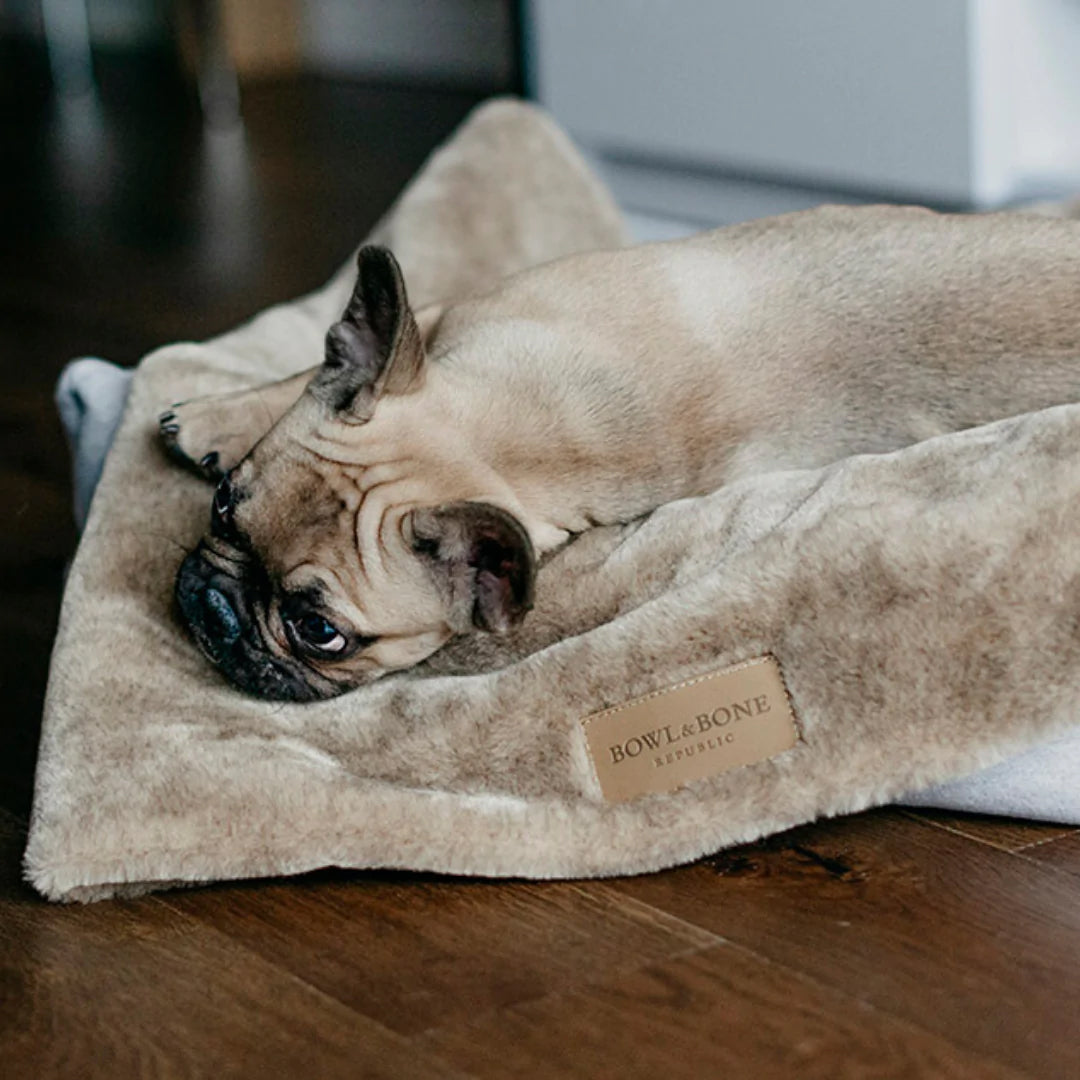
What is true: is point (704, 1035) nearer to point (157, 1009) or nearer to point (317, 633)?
point (157, 1009)

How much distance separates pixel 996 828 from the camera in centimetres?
217

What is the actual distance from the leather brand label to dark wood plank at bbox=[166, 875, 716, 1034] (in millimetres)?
148

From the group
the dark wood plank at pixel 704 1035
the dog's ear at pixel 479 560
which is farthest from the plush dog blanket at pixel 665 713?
the dark wood plank at pixel 704 1035

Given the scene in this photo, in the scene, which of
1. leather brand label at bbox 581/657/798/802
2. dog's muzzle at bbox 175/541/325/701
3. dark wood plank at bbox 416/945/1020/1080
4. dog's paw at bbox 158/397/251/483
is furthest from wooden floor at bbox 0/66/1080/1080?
dog's paw at bbox 158/397/251/483

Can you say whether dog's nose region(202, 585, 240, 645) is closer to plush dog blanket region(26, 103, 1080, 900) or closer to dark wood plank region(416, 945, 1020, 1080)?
plush dog blanket region(26, 103, 1080, 900)

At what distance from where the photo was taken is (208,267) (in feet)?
16.7

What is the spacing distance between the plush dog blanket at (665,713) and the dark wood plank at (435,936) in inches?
1.5

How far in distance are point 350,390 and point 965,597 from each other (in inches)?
30.5

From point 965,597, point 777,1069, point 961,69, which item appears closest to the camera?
point 777,1069

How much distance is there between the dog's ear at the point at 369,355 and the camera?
2.18 meters

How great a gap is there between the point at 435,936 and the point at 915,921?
51 centimetres

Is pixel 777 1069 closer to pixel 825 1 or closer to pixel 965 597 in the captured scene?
pixel 965 597

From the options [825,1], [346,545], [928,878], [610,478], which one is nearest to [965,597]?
[928,878]

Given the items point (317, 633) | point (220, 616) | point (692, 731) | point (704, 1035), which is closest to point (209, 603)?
point (220, 616)
